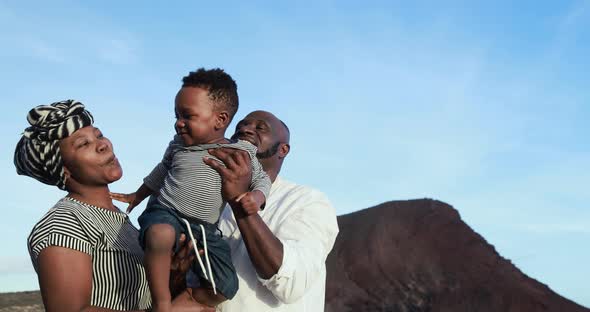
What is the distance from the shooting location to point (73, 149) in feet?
12.5

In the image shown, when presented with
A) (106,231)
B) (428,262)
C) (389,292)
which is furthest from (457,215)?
(106,231)

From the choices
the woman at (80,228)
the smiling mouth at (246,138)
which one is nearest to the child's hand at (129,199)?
the woman at (80,228)

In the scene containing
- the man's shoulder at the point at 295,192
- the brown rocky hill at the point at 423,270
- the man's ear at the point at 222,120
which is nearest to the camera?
the man's ear at the point at 222,120

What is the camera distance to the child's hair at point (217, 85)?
3982 mm

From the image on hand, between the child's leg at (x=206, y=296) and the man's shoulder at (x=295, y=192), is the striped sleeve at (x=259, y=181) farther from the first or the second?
the child's leg at (x=206, y=296)

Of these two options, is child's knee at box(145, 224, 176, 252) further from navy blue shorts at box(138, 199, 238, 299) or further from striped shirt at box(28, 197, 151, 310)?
striped shirt at box(28, 197, 151, 310)

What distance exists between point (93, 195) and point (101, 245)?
0.33 metres

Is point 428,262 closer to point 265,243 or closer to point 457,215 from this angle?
point 457,215

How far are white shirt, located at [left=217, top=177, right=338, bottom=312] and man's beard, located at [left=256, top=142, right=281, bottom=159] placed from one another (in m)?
0.30

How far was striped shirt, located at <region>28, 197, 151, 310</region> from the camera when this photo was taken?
3.63 meters

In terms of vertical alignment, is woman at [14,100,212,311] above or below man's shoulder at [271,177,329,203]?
below

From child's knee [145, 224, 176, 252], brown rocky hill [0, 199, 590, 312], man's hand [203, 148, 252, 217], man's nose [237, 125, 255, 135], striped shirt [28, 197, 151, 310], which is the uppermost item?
brown rocky hill [0, 199, 590, 312]

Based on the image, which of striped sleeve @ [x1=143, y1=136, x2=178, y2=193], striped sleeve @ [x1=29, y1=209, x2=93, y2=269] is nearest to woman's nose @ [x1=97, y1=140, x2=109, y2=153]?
striped sleeve @ [x1=29, y1=209, x2=93, y2=269]

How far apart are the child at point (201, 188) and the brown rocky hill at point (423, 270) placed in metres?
9.84
